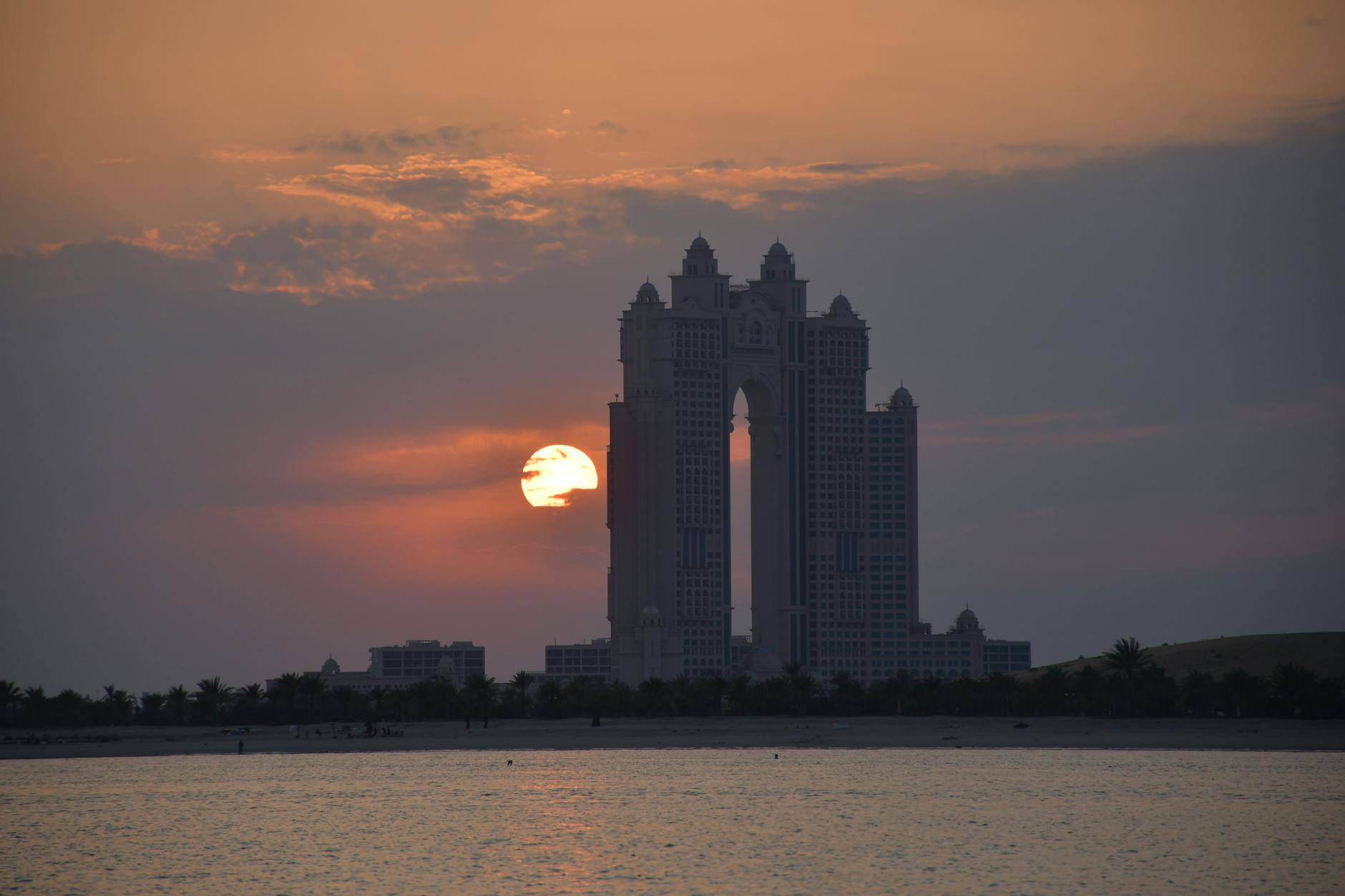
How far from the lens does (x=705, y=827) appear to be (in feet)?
349

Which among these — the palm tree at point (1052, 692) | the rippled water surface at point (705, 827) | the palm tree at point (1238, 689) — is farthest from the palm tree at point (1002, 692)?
the rippled water surface at point (705, 827)

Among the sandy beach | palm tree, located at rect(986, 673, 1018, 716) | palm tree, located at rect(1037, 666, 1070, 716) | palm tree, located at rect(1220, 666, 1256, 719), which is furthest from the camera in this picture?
palm tree, located at rect(986, 673, 1018, 716)

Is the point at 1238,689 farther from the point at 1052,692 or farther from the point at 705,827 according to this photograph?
the point at 705,827

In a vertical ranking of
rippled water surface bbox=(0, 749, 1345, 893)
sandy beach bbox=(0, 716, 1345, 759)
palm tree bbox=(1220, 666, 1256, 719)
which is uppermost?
palm tree bbox=(1220, 666, 1256, 719)

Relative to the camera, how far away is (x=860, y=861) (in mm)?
90812

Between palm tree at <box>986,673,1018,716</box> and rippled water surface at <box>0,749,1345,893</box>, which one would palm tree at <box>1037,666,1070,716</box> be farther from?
rippled water surface at <box>0,749,1345,893</box>

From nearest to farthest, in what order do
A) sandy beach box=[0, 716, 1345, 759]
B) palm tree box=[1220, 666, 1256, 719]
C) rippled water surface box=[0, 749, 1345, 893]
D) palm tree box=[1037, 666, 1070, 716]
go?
rippled water surface box=[0, 749, 1345, 893], sandy beach box=[0, 716, 1345, 759], palm tree box=[1220, 666, 1256, 719], palm tree box=[1037, 666, 1070, 716]

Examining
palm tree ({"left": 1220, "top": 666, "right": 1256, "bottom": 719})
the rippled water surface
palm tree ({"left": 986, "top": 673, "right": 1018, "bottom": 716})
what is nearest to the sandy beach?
palm tree ({"left": 1220, "top": 666, "right": 1256, "bottom": 719})

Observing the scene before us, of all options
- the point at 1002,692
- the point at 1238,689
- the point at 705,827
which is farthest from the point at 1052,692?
the point at 705,827

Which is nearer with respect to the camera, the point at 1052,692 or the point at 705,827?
the point at 705,827

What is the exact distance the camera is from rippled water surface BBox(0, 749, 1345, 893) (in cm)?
8606

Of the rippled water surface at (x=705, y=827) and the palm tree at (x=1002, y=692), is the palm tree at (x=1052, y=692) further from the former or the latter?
the rippled water surface at (x=705, y=827)

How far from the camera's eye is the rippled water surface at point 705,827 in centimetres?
8606

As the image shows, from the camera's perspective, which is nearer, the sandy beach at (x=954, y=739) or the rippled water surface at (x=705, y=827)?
the rippled water surface at (x=705, y=827)
